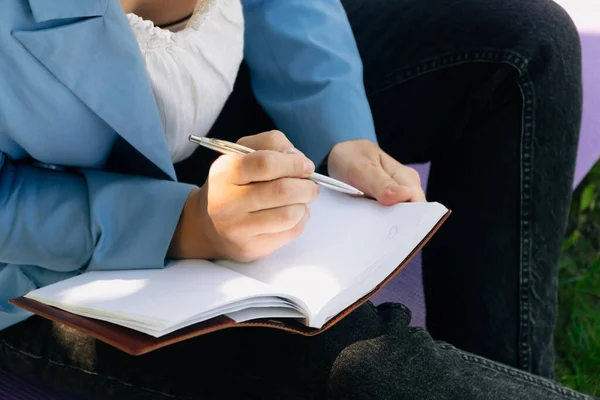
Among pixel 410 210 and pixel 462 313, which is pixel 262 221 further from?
pixel 462 313

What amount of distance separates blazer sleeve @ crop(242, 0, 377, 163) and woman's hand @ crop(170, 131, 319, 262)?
7.8 inches

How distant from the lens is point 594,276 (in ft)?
4.15

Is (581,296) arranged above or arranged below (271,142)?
below

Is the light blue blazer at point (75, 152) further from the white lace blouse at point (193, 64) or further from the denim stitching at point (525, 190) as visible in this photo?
the denim stitching at point (525, 190)

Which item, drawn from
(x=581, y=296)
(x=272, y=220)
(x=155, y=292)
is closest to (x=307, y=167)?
(x=272, y=220)

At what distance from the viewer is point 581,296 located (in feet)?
4.07

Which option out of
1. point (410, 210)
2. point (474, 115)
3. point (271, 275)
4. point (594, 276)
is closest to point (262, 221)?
point (271, 275)

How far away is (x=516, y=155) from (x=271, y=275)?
34cm

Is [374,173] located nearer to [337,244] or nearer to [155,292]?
[337,244]

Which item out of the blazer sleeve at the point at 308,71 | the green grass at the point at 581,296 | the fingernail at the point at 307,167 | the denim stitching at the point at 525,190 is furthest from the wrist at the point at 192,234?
the green grass at the point at 581,296

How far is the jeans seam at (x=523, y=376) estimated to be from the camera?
682mm

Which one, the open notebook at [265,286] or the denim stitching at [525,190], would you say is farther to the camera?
the denim stitching at [525,190]

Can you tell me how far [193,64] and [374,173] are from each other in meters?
0.21

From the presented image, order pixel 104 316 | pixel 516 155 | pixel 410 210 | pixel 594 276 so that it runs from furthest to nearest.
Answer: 1. pixel 594 276
2. pixel 516 155
3. pixel 410 210
4. pixel 104 316
